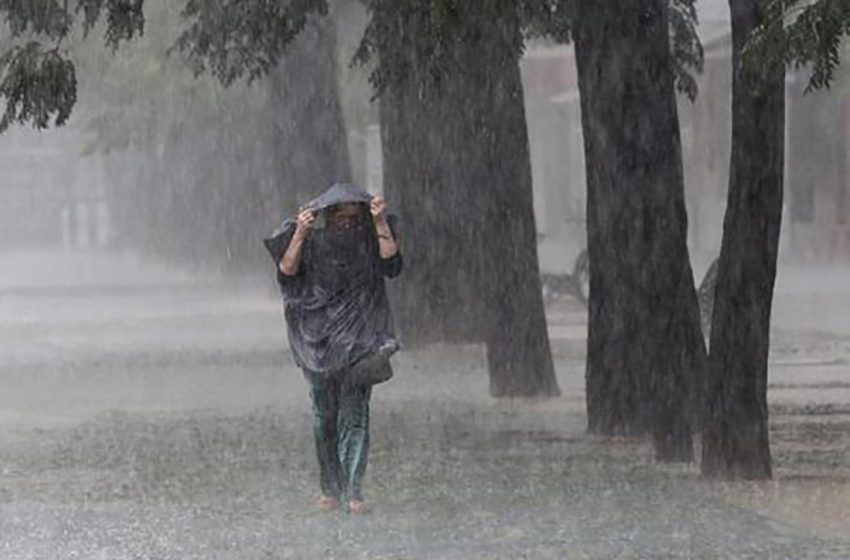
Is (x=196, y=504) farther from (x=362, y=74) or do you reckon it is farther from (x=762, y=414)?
(x=362, y=74)

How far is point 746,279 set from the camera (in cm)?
1418

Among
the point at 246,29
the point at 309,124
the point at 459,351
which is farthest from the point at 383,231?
the point at 309,124

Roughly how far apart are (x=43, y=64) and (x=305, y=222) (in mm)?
2683

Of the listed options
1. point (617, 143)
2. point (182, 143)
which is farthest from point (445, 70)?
point (182, 143)

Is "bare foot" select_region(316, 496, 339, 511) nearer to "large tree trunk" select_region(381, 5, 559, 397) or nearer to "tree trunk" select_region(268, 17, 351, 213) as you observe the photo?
"large tree trunk" select_region(381, 5, 559, 397)

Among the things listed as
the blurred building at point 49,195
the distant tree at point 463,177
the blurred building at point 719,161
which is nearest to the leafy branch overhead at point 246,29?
the distant tree at point 463,177

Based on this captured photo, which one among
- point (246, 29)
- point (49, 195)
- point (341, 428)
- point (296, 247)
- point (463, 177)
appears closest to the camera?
point (296, 247)

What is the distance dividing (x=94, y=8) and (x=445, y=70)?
8.84 feet

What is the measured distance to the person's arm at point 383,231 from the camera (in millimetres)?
13029

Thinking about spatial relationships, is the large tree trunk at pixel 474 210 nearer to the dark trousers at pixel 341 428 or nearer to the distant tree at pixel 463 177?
the distant tree at pixel 463 177

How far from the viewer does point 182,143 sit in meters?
53.3

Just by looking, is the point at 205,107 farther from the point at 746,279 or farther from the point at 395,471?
the point at 746,279

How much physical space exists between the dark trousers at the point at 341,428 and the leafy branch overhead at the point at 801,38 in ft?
8.24

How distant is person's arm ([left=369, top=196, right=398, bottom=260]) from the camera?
13.0 metres
